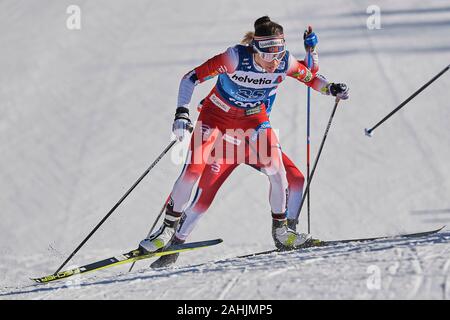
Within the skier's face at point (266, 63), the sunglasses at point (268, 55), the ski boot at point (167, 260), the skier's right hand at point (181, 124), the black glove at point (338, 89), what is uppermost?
the black glove at point (338, 89)

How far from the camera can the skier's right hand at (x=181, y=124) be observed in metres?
6.02

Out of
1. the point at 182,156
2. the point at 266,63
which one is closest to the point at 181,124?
the point at 266,63

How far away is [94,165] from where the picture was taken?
1017 centimetres

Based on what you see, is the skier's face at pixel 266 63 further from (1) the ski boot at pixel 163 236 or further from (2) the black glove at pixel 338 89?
(1) the ski boot at pixel 163 236

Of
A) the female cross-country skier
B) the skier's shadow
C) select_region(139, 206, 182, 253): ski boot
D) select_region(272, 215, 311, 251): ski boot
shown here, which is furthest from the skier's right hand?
select_region(272, 215, 311, 251): ski boot

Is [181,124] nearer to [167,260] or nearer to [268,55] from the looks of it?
[268,55]

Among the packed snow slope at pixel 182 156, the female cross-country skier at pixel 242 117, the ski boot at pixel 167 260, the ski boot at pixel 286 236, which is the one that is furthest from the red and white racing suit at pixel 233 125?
the packed snow slope at pixel 182 156

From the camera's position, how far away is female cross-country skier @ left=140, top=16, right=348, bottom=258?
6188mm

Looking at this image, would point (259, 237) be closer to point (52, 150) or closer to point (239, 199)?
point (239, 199)

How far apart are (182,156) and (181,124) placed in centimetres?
450

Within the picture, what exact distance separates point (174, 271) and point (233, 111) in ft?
4.50

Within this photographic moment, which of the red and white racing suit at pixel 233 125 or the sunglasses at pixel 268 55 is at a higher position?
the sunglasses at pixel 268 55

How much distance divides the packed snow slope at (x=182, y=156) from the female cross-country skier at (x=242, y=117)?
0.57 meters
